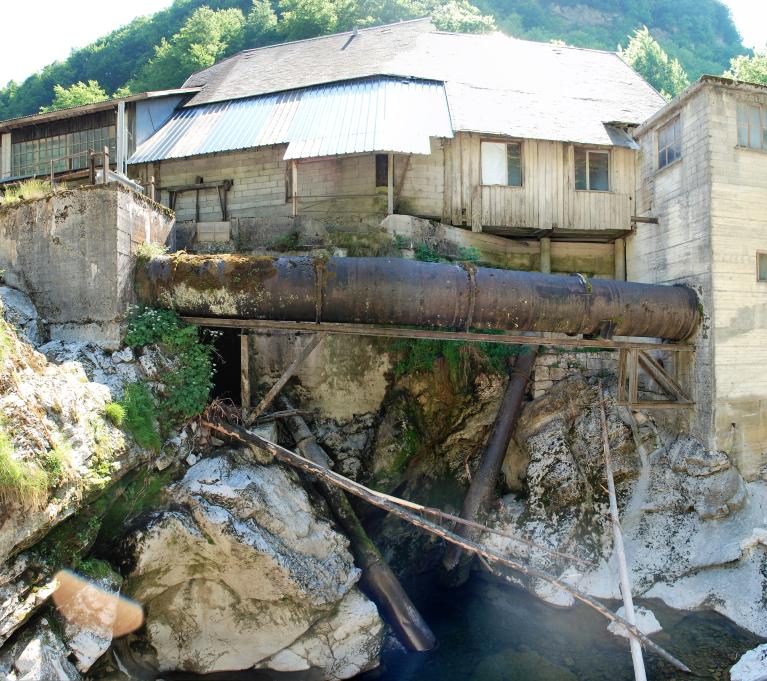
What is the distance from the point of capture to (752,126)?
9875 millimetres

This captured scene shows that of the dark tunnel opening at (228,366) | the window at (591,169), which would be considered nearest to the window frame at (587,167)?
the window at (591,169)

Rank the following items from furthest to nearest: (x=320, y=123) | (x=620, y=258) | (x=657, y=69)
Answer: (x=657, y=69)
(x=620, y=258)
(x=320, y=123)

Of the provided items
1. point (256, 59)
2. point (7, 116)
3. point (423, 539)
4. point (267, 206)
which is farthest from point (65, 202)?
point (7, 116)

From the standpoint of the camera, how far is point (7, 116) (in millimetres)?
27406

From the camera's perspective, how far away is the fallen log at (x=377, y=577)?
806 centimetres

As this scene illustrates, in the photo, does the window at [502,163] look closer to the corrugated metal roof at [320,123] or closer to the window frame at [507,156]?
the window frame at [507,156]

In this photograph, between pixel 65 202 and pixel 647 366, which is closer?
pixel 65 202

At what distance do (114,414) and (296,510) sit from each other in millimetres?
2810

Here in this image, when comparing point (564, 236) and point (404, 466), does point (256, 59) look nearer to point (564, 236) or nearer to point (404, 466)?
point (564, 236)

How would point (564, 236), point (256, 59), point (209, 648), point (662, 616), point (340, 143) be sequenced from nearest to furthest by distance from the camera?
point (209, 648)
point (662, 616)
point (340, 143)
point (564, 236)
point (256, 59)

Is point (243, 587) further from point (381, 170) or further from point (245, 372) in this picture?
point (381, 170)

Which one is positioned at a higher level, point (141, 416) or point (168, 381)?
point (168, 381)

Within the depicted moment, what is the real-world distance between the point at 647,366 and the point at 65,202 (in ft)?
32.1

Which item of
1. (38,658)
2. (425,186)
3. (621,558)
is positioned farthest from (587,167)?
(38,658)
